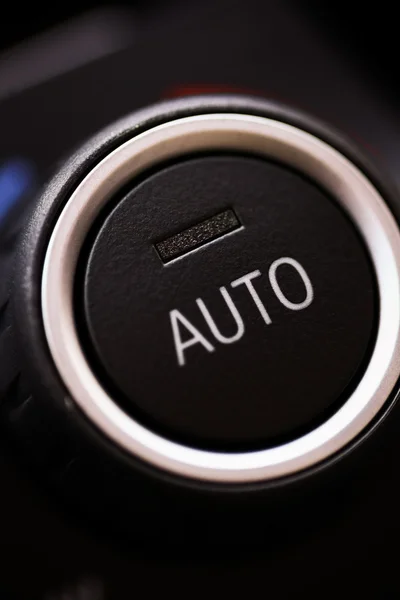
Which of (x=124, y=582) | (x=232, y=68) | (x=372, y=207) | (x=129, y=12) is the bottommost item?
(x=124, y=582)

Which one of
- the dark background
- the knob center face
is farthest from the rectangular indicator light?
the dark background

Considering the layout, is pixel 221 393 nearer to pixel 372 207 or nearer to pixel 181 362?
pixel 181 362

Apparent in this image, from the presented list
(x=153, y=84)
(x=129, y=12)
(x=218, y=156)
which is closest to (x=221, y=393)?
(x=218, y=156)

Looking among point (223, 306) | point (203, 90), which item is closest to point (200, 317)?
point (223, 306)

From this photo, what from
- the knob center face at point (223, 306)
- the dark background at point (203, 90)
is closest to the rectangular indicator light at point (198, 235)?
the knob center face at point (223, 306)

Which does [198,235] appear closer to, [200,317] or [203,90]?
[200,317]

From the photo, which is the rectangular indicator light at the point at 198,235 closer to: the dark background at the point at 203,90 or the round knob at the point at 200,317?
the round knob at the point at 200,317
